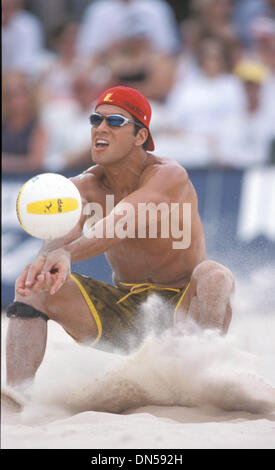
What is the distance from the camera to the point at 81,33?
7.90 metres

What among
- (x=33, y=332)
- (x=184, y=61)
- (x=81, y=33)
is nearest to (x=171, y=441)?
(x=33, y=332)

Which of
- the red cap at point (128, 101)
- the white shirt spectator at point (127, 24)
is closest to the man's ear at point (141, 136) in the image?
the red cap at point (128, 101)

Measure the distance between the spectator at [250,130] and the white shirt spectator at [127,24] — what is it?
4.07ft

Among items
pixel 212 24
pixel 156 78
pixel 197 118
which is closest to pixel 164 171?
pixel 197 118

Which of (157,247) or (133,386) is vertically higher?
(157,247)

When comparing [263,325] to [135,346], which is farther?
[263,325]

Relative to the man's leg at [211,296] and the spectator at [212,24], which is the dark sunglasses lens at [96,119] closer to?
the man's leg at [211,296]

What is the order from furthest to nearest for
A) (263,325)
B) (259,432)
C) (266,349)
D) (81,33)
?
(81,33) → (263,325) → (266,349) → (259,432)

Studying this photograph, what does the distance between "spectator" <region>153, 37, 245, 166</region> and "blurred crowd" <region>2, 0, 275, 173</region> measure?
0.03ft

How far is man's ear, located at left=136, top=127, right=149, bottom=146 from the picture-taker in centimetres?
355

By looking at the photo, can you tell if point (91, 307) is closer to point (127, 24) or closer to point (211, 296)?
point (211, 296)

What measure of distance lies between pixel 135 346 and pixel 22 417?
674 millimetres

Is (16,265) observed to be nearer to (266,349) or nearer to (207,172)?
(207,172)
